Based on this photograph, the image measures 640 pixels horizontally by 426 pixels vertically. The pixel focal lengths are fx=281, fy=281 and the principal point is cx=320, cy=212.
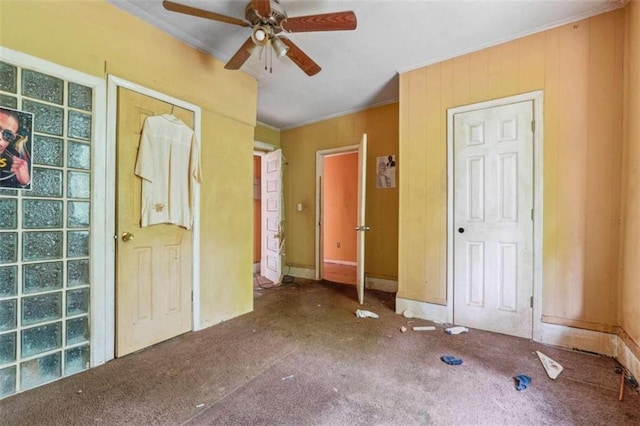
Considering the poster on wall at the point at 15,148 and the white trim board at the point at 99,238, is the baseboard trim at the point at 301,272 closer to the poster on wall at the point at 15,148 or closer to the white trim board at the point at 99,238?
the white trim board at the point at 99,238

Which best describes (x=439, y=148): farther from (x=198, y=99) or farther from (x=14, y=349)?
(x=14, y=349)

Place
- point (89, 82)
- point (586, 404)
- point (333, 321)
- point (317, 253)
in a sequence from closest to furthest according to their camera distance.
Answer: point (586, 404) < point (89, 82) < point (333, 321) < point (317, 253)

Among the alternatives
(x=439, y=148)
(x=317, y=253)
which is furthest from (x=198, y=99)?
(x=317, y=253)

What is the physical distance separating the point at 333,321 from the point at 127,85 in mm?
2843

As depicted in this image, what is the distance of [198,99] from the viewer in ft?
8.96

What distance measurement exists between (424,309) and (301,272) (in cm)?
253

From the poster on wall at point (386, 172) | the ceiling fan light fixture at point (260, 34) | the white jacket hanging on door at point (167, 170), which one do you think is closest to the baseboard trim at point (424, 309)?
the poster on wall at point (386, 172)

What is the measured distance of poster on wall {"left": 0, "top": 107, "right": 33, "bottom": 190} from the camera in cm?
167

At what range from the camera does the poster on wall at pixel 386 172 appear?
4.18 metres

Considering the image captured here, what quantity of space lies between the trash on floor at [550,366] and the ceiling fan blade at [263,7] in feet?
10.3

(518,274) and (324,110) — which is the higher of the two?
(324,110)

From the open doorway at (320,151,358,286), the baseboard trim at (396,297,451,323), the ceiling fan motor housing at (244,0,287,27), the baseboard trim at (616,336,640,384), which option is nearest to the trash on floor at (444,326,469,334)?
the baseboard trim at (396,297,451,323)

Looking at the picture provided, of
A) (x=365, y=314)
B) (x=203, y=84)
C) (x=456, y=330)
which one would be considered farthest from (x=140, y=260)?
(x=456, y=330)

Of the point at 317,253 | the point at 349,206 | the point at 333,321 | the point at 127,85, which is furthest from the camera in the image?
the point at 349,206
